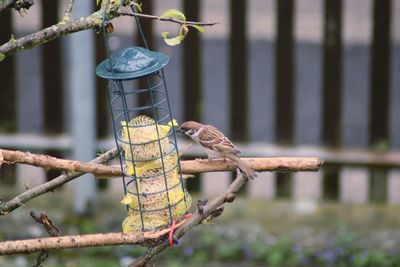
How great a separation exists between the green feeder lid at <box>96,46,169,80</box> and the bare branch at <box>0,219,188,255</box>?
441 mm

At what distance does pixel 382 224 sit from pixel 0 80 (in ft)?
8.82

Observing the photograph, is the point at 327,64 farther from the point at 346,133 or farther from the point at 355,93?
the point at 355,93

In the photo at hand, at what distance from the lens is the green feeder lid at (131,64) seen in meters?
2.39

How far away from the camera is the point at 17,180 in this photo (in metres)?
5.87

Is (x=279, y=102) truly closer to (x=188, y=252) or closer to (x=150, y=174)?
(x=188, y=252)

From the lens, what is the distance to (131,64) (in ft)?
7.97

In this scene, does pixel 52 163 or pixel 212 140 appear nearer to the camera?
pixel 52 163

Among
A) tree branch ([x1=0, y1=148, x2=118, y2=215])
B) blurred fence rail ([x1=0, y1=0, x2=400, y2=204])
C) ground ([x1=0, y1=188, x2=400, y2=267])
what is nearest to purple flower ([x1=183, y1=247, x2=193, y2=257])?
ground ([x1=0, y1=188, x2=400, y2=267])

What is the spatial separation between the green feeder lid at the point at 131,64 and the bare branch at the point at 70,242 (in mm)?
441

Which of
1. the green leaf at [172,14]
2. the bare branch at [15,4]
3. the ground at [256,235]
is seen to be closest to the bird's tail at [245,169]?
the green leaf at [172,14]

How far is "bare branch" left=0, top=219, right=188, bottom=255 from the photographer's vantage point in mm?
2213

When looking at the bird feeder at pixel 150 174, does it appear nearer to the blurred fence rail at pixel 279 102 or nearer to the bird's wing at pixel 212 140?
the bird's wing at pixel 212 140

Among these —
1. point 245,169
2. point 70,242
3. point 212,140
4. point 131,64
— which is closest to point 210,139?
point 212,140

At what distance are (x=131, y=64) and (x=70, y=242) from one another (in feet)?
1.76
